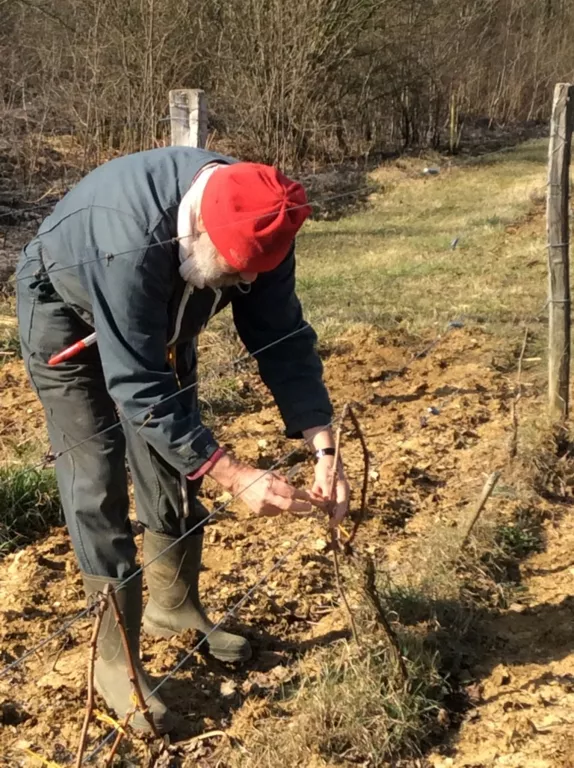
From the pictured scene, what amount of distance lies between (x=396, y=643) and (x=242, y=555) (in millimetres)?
1130

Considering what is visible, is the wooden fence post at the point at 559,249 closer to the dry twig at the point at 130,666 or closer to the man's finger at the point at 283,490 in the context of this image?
the man's finger at the point at 283,490

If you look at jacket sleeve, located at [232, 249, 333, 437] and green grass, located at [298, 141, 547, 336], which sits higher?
jacket sleeve, located at [232, 249, 333, 437]

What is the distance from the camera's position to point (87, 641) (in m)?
2.96

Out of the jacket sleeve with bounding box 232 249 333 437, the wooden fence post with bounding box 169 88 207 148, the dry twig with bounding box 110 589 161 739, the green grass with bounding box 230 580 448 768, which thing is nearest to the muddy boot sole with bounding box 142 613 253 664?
the green grass with bounding box 230 580 448 768

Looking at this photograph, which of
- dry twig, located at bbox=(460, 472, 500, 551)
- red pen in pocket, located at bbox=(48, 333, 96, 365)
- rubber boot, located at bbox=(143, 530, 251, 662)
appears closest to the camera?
red pen in pocket, located at bbox=(48, 333, 96, 365)

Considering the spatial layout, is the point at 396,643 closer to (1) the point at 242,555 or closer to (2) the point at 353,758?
(2) the point at 353,758

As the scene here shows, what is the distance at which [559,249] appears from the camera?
441cm

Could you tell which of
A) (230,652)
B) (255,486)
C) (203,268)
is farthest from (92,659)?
(230,652)

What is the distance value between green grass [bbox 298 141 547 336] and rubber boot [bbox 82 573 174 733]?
4166mm

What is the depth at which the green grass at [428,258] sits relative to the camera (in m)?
7.23

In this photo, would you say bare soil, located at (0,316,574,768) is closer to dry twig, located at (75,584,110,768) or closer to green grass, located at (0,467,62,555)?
green grass, located at (0,467,62,555)

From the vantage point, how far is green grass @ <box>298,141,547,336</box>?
7234 mm

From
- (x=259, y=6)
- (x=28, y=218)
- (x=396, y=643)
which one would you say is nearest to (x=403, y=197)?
(x=259, y=6)

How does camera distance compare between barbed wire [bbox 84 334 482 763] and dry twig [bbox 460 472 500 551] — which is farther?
dry twig [bbox 460 472 500 551]
